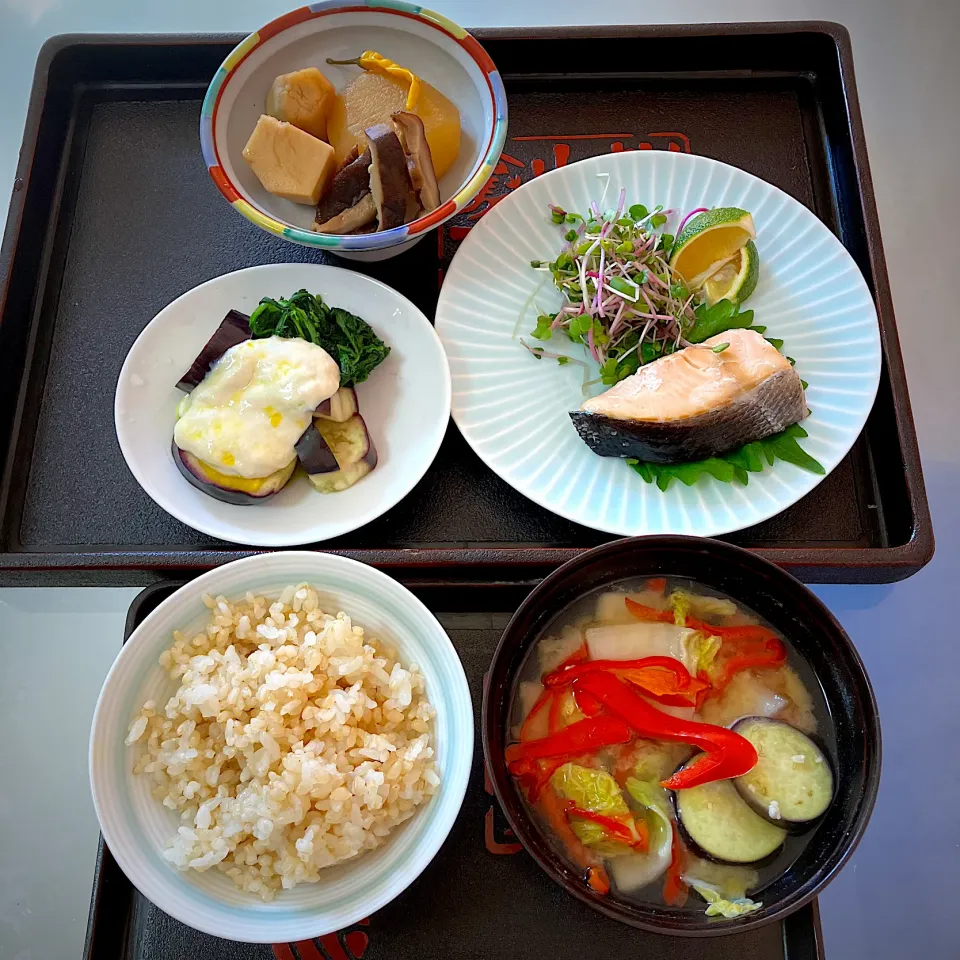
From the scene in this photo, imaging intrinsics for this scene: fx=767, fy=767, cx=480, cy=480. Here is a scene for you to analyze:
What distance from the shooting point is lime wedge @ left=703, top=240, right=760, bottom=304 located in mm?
1739

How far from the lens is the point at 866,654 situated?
5.98 ft

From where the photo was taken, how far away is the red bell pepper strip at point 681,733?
4.11 feet

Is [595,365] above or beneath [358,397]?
above

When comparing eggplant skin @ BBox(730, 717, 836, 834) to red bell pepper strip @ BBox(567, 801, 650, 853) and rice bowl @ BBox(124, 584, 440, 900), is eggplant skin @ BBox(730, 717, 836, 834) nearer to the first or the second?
red bell pepper strip @ BBox(567, 801, 650, 853)

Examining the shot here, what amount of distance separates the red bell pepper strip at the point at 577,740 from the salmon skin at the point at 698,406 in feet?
1.94

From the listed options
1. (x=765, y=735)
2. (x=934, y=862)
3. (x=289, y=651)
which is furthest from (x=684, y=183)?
(x=934, y=862)

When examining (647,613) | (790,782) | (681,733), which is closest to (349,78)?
(647,613)

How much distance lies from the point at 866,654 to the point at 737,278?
0.94 metres

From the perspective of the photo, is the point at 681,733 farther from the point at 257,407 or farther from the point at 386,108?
the point at 386,108

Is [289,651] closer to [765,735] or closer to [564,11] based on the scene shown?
[765,735]

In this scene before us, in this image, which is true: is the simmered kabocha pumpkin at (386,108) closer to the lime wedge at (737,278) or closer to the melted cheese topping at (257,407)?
the melted cheese topping at (257,407)

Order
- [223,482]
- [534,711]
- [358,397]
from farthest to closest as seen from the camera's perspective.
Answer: [358,397]
[223,482]
[534,711]

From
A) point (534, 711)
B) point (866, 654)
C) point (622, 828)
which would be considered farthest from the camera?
point (866, 654)

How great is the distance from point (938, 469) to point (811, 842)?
110 centimetres
